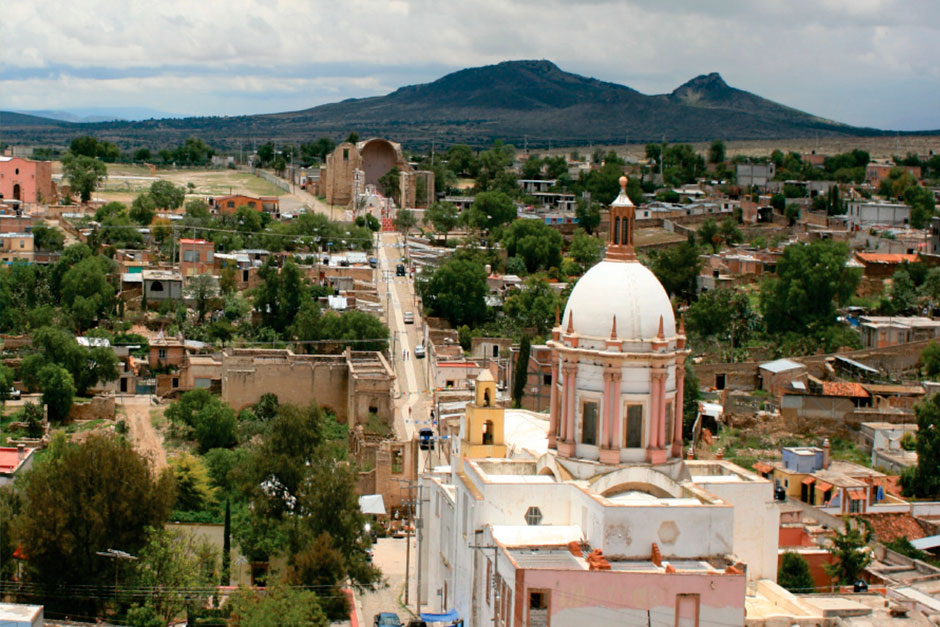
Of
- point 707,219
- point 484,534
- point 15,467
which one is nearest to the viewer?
point 484,534

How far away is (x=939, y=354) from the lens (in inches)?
2143

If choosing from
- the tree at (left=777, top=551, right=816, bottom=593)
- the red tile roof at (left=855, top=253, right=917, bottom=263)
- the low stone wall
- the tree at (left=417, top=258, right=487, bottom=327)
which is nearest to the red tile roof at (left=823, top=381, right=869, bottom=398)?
the tree at (left=417, top=258, right=487, bottom=327)

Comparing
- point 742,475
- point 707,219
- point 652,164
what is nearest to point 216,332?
point 742,475

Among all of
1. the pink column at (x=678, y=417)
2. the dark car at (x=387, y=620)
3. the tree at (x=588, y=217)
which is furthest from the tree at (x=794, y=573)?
the tree at (x=588, y=217)


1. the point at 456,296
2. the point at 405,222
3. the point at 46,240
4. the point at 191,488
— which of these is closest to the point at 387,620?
the point at 191,488

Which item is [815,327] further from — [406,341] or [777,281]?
[406,341]

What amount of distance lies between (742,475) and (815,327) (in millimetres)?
33874

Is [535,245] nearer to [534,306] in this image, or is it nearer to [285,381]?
[534,306]

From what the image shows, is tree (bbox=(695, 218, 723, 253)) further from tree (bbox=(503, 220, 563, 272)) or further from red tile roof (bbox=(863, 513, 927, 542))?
red tile roof (bbox=(863, 513, 927, 542))

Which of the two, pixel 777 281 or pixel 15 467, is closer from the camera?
pixel 15 467

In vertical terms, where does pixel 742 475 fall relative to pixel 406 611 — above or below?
above

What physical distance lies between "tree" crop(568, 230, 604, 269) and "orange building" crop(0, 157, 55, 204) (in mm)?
28247

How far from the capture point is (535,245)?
7200 cm

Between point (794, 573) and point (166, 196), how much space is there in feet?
182
